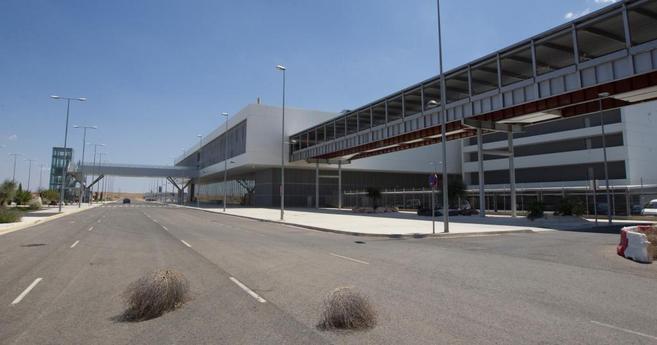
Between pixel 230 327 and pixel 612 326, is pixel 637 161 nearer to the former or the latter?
pixel 612 326

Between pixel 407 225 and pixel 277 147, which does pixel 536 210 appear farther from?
pixel 277 147

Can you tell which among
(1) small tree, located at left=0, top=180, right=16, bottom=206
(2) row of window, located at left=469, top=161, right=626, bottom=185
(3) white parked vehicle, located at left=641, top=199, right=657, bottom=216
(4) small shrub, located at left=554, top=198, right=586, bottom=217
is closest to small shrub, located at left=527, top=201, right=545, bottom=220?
(4) small shrub, located at left=554, top=198, right=586, bottom=217

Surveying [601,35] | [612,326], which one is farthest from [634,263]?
[601,35]

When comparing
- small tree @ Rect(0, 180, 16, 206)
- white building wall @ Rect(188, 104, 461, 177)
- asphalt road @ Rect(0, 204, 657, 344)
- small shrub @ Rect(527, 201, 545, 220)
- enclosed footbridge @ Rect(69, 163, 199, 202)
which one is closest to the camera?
asphalt road @ Rect(0, 204, 657, 344)

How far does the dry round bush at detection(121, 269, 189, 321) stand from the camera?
5582 millimetres

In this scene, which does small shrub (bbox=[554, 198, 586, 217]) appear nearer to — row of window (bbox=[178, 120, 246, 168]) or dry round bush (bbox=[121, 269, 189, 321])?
dry round bush (bbox=[121, 269, 189, 321])

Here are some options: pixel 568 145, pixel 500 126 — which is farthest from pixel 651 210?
pixel 568 145

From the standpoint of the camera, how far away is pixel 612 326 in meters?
5.45

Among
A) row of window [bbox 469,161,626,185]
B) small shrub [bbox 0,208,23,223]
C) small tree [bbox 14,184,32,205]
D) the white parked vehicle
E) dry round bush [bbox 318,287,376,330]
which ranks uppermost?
row of window [bbox 469,161,626,185]

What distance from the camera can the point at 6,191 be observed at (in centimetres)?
4612

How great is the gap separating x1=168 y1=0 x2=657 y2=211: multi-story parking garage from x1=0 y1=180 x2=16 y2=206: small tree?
25369 mm

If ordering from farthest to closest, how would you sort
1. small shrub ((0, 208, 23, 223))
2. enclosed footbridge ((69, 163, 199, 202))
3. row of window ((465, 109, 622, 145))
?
enclosed footbridge ((69, 163, 199, 202)) < row of window ((465, 109, 622, 145)) < small shrub ((0, 208, 23, 223))

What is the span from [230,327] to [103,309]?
91.4 inches

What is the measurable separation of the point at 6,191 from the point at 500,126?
176 ft
